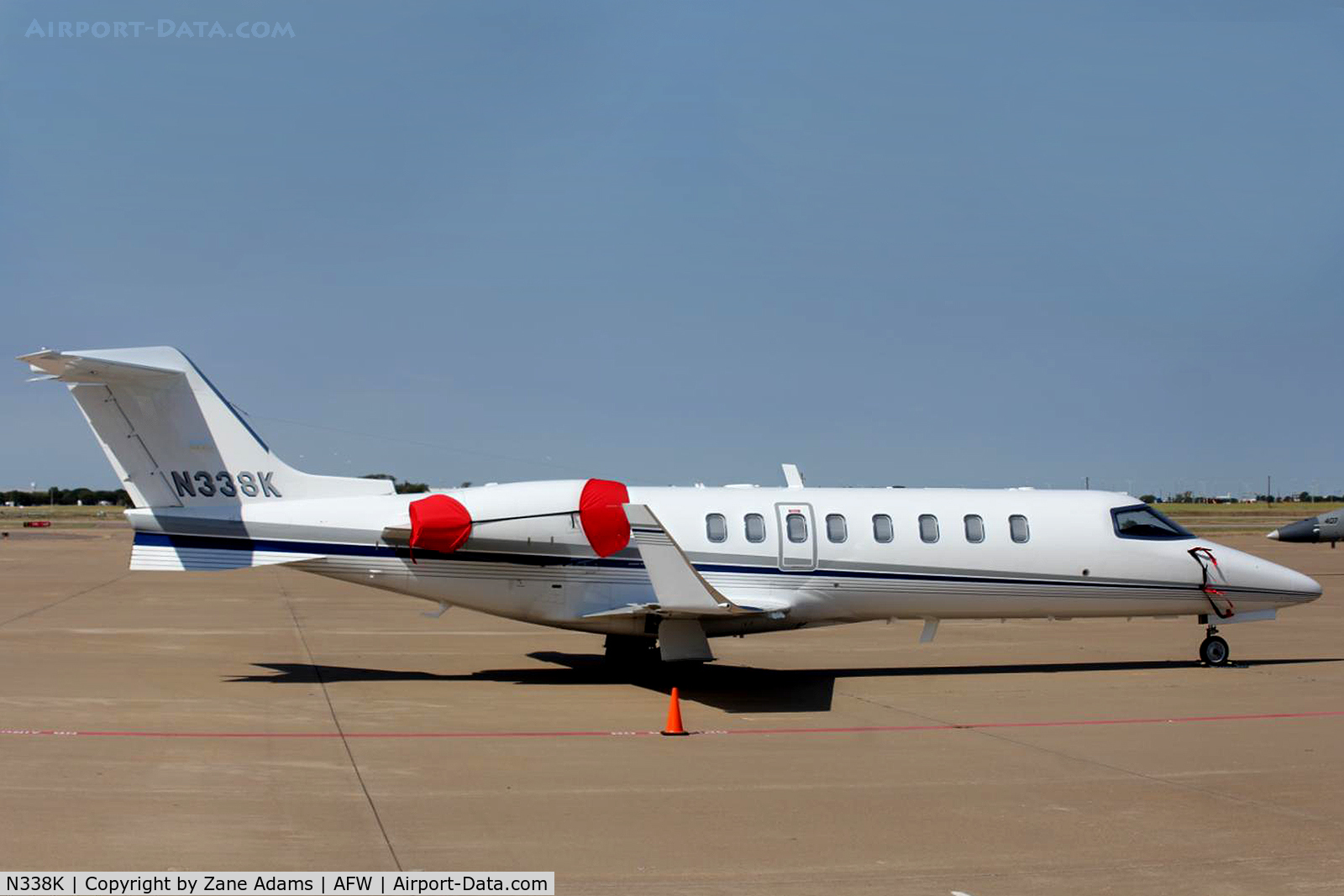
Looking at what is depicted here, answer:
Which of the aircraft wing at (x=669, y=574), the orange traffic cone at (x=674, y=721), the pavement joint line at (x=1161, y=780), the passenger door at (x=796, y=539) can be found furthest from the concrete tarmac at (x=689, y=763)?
the passenger door at (x=796, y=539)

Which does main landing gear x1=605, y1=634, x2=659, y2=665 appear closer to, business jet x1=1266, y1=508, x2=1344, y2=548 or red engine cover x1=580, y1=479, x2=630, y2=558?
red engine cover x1=580, y1=479, x2=630, y2=558

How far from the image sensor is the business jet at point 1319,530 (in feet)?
138

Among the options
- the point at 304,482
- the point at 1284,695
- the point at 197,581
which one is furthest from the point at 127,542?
the point at 1284,695

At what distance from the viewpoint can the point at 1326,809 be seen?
9211mm

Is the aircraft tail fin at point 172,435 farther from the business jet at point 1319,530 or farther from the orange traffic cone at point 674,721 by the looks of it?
the business jet at point 1319,530

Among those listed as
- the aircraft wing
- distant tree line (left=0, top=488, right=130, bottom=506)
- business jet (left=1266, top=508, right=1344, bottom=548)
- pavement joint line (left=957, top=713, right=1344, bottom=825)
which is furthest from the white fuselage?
distant tree line (left=0, top=488, right=130, bottom=506)

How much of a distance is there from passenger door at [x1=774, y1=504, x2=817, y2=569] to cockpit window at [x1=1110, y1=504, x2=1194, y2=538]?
4.54m

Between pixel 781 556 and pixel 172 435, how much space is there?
25.5 feet

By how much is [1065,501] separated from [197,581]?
23.2 meters

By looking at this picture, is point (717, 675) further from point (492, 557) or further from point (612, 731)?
point (612, 731)

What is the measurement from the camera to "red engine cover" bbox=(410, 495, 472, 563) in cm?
1494

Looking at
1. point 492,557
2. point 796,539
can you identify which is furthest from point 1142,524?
point 492,557

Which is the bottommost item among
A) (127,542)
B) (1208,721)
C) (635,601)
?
(1208,721)

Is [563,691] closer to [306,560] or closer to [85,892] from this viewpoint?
[306,560]
